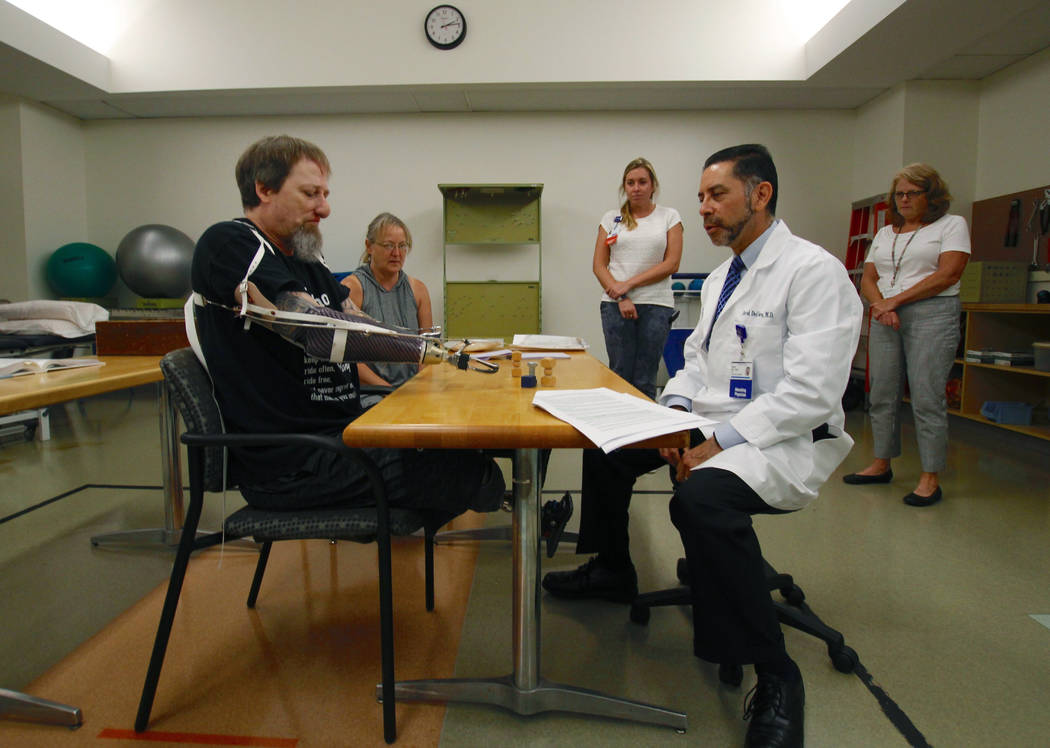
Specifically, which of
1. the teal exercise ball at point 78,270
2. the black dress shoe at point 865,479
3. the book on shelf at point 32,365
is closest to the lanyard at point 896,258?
the black dress shoe at point 865,479

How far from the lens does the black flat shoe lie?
2580 mm

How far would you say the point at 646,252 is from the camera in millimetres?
3027

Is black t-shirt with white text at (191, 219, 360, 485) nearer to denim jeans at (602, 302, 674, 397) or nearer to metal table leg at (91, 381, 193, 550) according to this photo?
metal table leg at (91, 381, 193, 550)

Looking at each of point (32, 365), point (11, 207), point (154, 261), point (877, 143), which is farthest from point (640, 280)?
point (11, 207)

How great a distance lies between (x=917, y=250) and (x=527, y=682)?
2.56 m

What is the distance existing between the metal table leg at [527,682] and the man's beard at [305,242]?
0.75 meters

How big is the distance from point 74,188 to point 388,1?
3261mm

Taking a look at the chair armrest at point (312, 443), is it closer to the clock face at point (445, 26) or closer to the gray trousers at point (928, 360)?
the gray trousers at point (928, 360)

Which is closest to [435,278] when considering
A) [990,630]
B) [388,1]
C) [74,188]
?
[388,1]

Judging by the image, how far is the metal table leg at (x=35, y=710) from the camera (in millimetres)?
1208

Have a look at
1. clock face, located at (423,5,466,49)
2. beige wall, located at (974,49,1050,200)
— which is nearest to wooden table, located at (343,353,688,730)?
clock face, located at (423,5,466,49)

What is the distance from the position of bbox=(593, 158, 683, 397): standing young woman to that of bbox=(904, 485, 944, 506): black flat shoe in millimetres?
1184

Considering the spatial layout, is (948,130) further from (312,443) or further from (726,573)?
(312,443)

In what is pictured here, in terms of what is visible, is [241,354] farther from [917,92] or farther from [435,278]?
[917,92]
